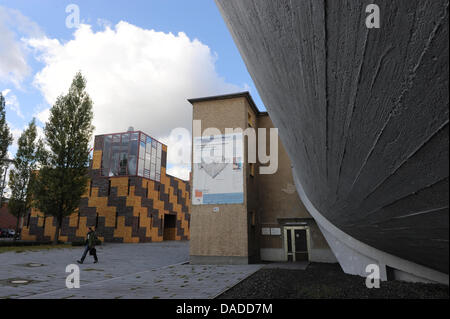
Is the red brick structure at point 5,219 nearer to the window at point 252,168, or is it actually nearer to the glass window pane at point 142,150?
the glass window pane at point 142,150

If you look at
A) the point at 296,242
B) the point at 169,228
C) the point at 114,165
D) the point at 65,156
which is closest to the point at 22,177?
the point at 65,156

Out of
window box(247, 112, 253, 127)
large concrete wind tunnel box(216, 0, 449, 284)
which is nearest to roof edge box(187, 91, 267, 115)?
window box(247, 112, 253, 127)

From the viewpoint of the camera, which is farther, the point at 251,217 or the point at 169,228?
the point at 169,228

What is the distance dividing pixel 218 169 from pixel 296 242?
5963 millimetres

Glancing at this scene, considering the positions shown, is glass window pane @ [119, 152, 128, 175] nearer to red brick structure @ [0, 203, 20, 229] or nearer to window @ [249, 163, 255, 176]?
window @ [249, 163, 255, 176]

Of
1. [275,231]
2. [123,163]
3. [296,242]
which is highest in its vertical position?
[123,163]

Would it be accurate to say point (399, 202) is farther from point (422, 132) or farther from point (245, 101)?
point (245, 101)

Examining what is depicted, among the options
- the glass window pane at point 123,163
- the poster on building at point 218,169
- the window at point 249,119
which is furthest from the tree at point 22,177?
the window at point 249,119

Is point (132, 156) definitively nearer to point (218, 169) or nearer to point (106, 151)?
point (106, 151)

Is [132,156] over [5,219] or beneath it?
over

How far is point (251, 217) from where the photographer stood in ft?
48.4

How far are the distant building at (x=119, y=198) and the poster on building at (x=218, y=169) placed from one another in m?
18.5
